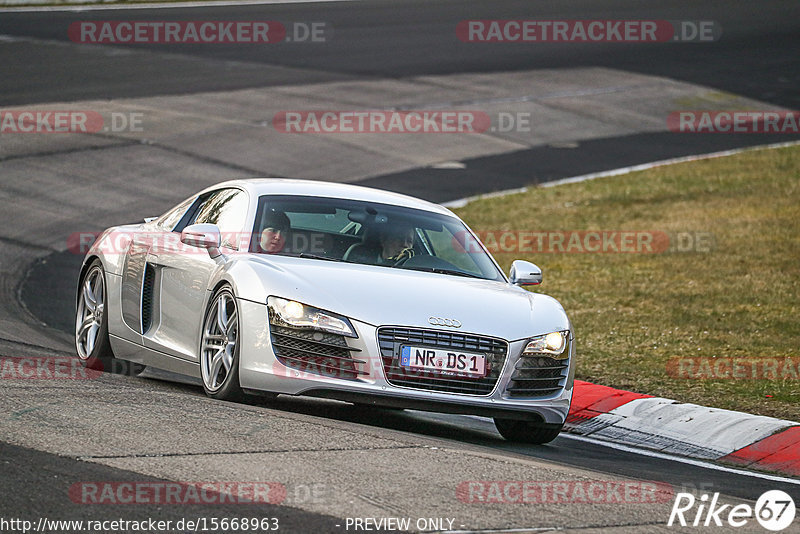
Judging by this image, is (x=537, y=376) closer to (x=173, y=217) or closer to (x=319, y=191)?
(x=319, y=191)

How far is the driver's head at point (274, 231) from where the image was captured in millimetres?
8312

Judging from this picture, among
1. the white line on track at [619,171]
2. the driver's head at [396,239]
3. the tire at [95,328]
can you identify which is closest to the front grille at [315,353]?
the driver's head at [396,239]

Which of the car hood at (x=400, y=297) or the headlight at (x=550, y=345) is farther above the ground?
the car hood at (x=400, y=297)

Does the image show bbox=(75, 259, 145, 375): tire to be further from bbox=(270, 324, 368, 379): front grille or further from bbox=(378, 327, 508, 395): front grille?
bbox=(378, 327, 508, 395): front grille

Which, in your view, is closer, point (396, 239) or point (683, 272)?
Result: point (396, 239)

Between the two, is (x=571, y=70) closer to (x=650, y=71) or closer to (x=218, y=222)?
(x=650, y=71)

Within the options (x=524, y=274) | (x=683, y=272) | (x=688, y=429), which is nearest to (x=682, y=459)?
(x=688, y=429)

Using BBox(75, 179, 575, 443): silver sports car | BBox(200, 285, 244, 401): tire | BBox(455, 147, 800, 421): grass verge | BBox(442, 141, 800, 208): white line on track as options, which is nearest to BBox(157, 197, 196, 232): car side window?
BBox(75, 179, 575, 443): silver sports car

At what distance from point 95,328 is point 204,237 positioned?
77.4 inches

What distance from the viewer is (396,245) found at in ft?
28.1

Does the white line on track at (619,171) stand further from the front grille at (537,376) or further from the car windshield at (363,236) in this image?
the front grille at (537,376)

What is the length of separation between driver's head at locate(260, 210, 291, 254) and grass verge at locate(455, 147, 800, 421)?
3328 millimetres

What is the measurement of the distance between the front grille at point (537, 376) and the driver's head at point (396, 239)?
129 cm

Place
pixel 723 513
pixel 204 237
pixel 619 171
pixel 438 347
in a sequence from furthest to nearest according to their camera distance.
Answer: pixel 619 171
pixel 204 237
pixel 438 347
pixel 723 513
